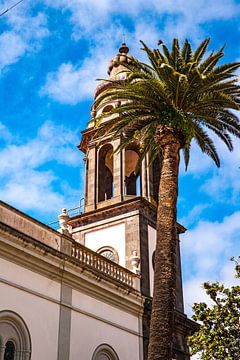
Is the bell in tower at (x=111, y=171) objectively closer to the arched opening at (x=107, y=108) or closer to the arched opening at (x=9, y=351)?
the arched opening at (x=107, y=108)

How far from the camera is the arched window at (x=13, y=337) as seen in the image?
15.7 m

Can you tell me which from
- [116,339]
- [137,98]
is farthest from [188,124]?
[116,339]

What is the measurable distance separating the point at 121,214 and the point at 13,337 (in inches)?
418

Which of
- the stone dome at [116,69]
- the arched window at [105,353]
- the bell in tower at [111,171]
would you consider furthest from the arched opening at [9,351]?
the stone dome at [116,69]

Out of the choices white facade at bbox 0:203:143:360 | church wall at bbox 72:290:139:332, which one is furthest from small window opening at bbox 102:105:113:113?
→ church wall at bbox 72:290:139:332

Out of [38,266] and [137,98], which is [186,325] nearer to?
[38,266]

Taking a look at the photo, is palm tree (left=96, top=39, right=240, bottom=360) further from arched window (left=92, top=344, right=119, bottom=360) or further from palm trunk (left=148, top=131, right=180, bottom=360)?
arched window (left=92, top=344, right=119, bottom=360)

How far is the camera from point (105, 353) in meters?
19.9

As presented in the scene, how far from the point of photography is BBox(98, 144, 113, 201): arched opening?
2767 cm

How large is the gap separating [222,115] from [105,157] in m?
11.6

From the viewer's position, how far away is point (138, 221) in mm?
24812

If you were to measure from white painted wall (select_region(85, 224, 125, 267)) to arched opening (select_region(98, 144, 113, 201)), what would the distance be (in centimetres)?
211

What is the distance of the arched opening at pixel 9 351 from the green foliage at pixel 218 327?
9144 millimetres

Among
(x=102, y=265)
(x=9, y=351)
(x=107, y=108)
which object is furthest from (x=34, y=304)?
(x=107, y=108)
